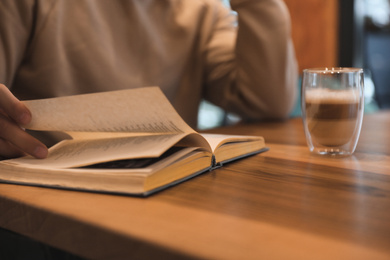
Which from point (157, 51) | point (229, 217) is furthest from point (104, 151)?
point (157, 51)

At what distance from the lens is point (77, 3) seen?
1.10 meters

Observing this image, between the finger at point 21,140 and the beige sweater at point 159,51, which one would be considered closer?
the finger at point 21,140

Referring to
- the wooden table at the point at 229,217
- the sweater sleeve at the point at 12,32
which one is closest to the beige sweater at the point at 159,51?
the sweater sleeve at the point at 12,32

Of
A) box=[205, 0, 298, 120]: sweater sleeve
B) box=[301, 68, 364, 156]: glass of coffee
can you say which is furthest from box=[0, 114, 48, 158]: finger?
box=[205, 0, 298, 120]: sweater sleeve

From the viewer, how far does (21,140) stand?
2.17 feet

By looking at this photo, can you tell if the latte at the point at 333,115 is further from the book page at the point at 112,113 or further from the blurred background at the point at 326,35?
the blurred background at the point at 326,35

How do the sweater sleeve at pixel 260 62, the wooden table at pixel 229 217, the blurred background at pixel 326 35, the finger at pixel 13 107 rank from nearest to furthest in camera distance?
the wooden table at pixel 229 217
the finger at pixel 13 107
the sweater sleeve at pixel 260 62
the blurred background at pixel 326 35

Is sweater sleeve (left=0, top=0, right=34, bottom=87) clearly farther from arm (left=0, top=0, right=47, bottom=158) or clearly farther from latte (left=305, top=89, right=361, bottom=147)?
latte (left=305, top=89, right=361, bottom=147)

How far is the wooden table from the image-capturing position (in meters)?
0.36

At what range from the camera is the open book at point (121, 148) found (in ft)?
1.75

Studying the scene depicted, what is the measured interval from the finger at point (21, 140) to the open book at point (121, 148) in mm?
14

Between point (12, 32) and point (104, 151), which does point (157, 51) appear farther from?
point (104, 151)

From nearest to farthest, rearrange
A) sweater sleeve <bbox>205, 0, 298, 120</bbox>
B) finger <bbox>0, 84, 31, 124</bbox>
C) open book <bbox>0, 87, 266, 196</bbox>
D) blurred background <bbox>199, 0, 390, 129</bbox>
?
1. open book <bbox>0, 87, 266, 196</bbox>
2. finger <bbox>0, 84, 31, 124</bbox>
3. sweater sleeve <bbox>205, 0, 298, 120</bbox>
4. blurred background <bbox>199, 0, 390, 129</bbox>

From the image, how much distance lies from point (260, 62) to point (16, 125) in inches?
33.7
